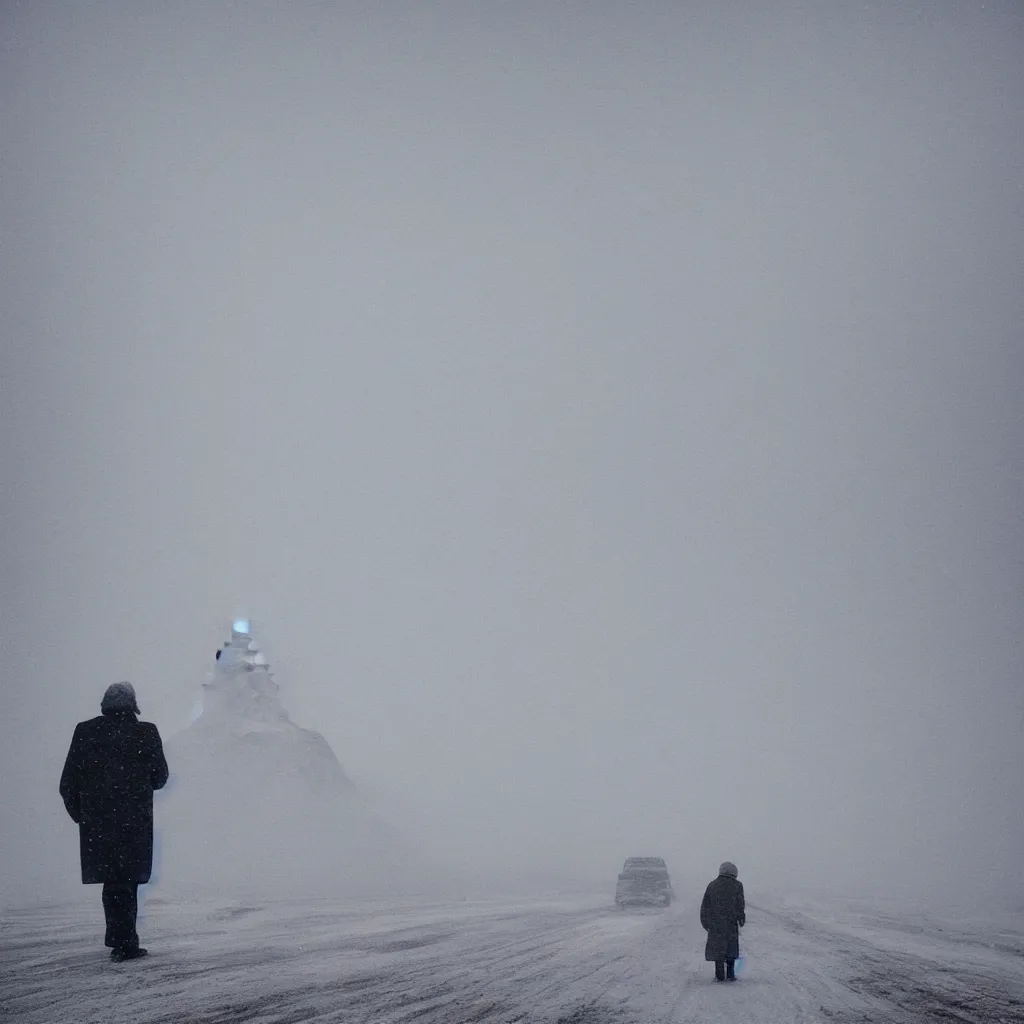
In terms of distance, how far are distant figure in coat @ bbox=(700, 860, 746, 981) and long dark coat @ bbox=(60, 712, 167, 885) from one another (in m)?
7.54

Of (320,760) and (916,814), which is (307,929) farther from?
(916,814)

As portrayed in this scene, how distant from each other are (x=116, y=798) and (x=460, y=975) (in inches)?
180

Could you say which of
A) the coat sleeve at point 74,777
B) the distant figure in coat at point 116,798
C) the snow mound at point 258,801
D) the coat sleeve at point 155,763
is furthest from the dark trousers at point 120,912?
the snow mound at point 258,801

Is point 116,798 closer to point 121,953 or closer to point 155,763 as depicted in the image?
point 155,763

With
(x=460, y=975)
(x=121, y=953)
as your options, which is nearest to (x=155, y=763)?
(x=121, y=953)

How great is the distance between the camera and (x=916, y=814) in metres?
180

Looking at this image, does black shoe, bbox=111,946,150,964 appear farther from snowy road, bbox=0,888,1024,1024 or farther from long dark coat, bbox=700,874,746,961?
long dark coat, bbox=700,874,746,961

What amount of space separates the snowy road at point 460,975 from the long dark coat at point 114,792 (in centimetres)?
96

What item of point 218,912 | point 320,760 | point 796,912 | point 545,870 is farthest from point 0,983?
point 545,870

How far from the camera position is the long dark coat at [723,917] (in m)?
11.7

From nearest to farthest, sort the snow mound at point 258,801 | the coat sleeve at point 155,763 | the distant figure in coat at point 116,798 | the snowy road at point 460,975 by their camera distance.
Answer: the snowy road at point 460,975 → the distant figure in coat at point 116,798 → the coat sleeve at point 155,763 → the snow mound at point 258,801

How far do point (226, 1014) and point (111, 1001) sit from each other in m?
0.94

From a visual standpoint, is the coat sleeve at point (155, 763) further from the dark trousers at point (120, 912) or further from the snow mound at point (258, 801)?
the snow mound at point (258, 801)

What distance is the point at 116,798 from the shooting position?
8102mm
